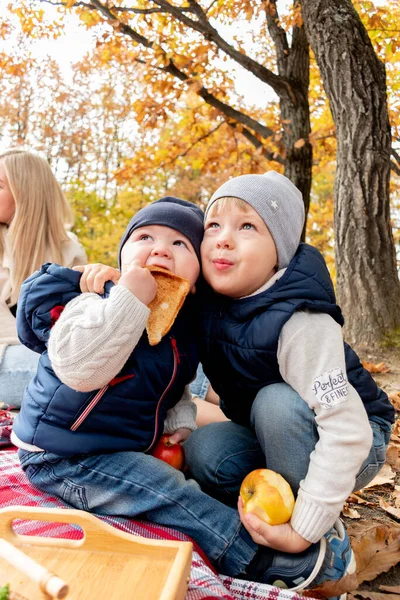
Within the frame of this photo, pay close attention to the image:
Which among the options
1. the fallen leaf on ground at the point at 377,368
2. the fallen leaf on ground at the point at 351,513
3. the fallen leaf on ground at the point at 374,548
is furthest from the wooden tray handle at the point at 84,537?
the fallen leaf on ground at the point at 377,368

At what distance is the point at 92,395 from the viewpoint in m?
1.62

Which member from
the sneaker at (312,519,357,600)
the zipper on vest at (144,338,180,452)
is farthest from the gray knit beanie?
the sneaker at (312,519,357,600)

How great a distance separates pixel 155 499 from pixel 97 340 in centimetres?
52

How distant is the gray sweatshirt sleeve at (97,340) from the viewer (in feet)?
4.99

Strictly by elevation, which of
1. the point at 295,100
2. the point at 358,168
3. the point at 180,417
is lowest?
the point at 180,417

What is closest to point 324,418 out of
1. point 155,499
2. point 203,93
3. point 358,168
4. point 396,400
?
point 155,499

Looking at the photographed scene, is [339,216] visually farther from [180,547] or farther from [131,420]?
[180,547]

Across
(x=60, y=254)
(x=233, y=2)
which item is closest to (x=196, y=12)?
(x=233, y=2)

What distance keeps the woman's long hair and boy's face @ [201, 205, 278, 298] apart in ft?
5.52

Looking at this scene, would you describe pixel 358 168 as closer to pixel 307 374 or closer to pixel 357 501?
pixel 357 501

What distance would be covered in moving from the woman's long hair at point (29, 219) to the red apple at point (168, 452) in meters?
1.63

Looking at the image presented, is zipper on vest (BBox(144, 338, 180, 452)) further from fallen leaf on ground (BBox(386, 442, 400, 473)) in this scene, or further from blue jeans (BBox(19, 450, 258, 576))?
fallen leaf on ground (BBox(386, 442, 400, 473))

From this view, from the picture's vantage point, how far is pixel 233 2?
22.9ft

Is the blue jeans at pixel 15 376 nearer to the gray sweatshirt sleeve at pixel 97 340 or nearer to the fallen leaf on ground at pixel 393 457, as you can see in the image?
the gray sweatshirt sleeve at pixel 97 340
